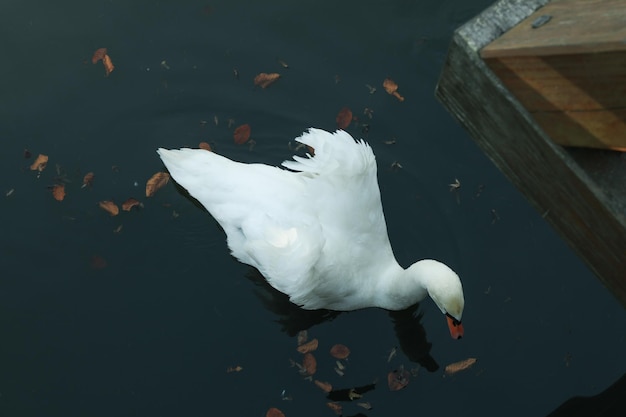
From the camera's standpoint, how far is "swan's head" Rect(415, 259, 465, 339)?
430cm

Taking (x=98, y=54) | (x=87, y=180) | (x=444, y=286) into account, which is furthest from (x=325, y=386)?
(x=98, y=54)

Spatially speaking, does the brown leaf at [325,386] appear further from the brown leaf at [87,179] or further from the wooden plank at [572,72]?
the wooden plank at [572,72]

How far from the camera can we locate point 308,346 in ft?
16.6

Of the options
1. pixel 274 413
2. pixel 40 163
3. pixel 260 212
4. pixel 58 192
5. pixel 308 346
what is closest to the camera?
pixel 260 212

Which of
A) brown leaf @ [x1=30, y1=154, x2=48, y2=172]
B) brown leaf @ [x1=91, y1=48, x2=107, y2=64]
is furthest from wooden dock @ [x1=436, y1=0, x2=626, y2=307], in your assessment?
brown leaf @ [x1=91, y1=48, x2=107, y2=64]

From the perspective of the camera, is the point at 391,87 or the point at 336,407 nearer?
the point at 336,407

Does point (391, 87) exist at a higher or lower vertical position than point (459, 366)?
higher

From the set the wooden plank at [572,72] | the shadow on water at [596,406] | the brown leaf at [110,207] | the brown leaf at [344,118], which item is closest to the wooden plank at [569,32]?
the wooden plank at [572,72]

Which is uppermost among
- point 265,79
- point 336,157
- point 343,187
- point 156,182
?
point 336,157

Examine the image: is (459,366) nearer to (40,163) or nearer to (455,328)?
(455,328)

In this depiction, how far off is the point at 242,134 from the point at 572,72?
13.9 feet

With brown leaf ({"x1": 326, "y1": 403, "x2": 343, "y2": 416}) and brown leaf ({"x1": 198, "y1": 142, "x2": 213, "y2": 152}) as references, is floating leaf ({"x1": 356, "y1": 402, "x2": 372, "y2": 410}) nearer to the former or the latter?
brown leaf ({"x1": 326, "y1": 403, "x2": 343, "y2": 416})

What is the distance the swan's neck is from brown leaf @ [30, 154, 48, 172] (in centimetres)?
267

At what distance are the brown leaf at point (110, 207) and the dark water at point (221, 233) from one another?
5 cm
